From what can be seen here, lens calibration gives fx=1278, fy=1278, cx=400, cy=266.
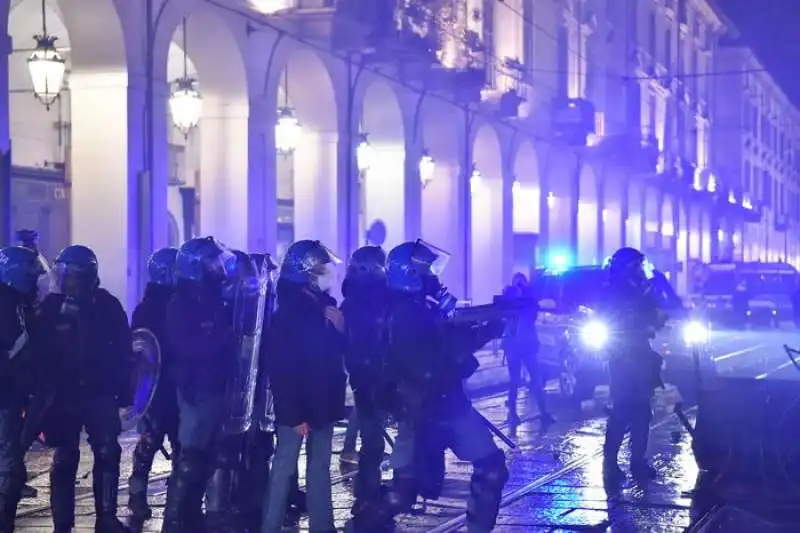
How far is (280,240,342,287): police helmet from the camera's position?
7676 mm

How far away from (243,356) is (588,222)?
3597 centimetres

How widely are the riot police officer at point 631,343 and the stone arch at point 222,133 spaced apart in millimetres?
11157

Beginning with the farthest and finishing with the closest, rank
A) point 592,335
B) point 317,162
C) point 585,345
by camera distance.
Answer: point 317,162 → point 585,345 → point 592,335

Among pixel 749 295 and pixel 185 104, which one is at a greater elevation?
pixel 185 104

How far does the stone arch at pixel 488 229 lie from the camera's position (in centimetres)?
3294

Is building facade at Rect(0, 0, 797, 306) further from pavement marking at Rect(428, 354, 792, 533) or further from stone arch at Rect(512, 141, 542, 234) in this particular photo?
pavement marking at Rect(428, 354, 792, 533)

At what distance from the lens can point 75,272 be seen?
7.98 metres

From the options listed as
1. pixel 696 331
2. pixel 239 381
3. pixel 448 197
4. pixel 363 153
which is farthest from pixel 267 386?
pixel 448 197

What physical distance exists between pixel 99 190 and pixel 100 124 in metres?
0.90

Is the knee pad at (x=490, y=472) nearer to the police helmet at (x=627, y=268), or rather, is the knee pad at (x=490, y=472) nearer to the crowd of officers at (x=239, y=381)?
the crowd of officers at (x=239, y=381)

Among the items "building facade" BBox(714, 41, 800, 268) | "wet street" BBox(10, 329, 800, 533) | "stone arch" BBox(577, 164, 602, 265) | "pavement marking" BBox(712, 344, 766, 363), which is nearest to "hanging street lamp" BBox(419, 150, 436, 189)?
"pavement marking" BBox(712, 344, 766, 363)

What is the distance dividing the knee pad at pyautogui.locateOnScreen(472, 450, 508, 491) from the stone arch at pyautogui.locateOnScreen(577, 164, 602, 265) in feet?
115

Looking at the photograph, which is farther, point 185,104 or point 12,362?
point 185,104

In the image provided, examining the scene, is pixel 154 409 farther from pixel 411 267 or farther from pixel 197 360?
pixel 411 267
